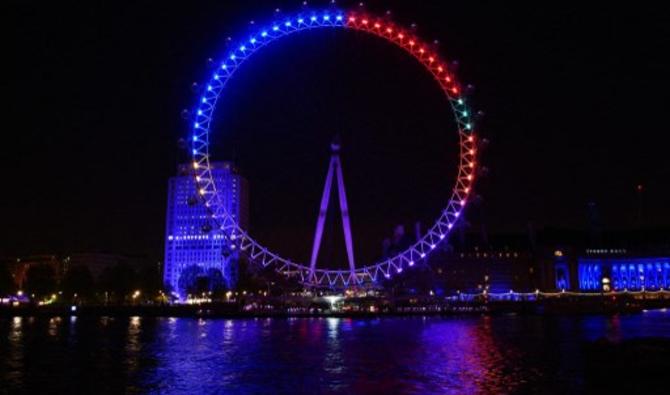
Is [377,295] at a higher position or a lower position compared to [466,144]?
lower

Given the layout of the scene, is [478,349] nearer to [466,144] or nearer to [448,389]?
[448,389]

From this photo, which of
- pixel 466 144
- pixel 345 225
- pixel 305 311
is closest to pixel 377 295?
pixel 305 311

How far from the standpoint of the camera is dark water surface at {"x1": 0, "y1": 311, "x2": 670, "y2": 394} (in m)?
19.1

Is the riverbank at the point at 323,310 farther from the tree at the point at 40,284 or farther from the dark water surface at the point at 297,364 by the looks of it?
the dark water surface at the point at 297,364

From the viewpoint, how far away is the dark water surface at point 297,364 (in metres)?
19.1

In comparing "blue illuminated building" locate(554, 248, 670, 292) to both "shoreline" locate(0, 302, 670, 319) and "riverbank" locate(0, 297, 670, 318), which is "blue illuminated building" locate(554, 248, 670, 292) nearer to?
"riverbank" locate(0, 297, 670, 318)

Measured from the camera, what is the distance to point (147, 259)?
195 meters

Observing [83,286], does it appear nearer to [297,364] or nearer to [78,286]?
[78,286]

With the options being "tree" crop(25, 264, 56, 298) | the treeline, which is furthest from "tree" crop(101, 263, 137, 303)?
"tree" crop(25, 264, 56, 298)

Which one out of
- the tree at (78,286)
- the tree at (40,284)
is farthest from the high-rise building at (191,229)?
the tree at (40,284)

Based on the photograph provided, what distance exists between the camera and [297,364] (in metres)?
24.5

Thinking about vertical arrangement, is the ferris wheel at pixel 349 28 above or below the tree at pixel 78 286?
above

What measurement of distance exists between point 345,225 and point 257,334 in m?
16.1

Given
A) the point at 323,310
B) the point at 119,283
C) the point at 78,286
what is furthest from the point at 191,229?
the point at 323,310
